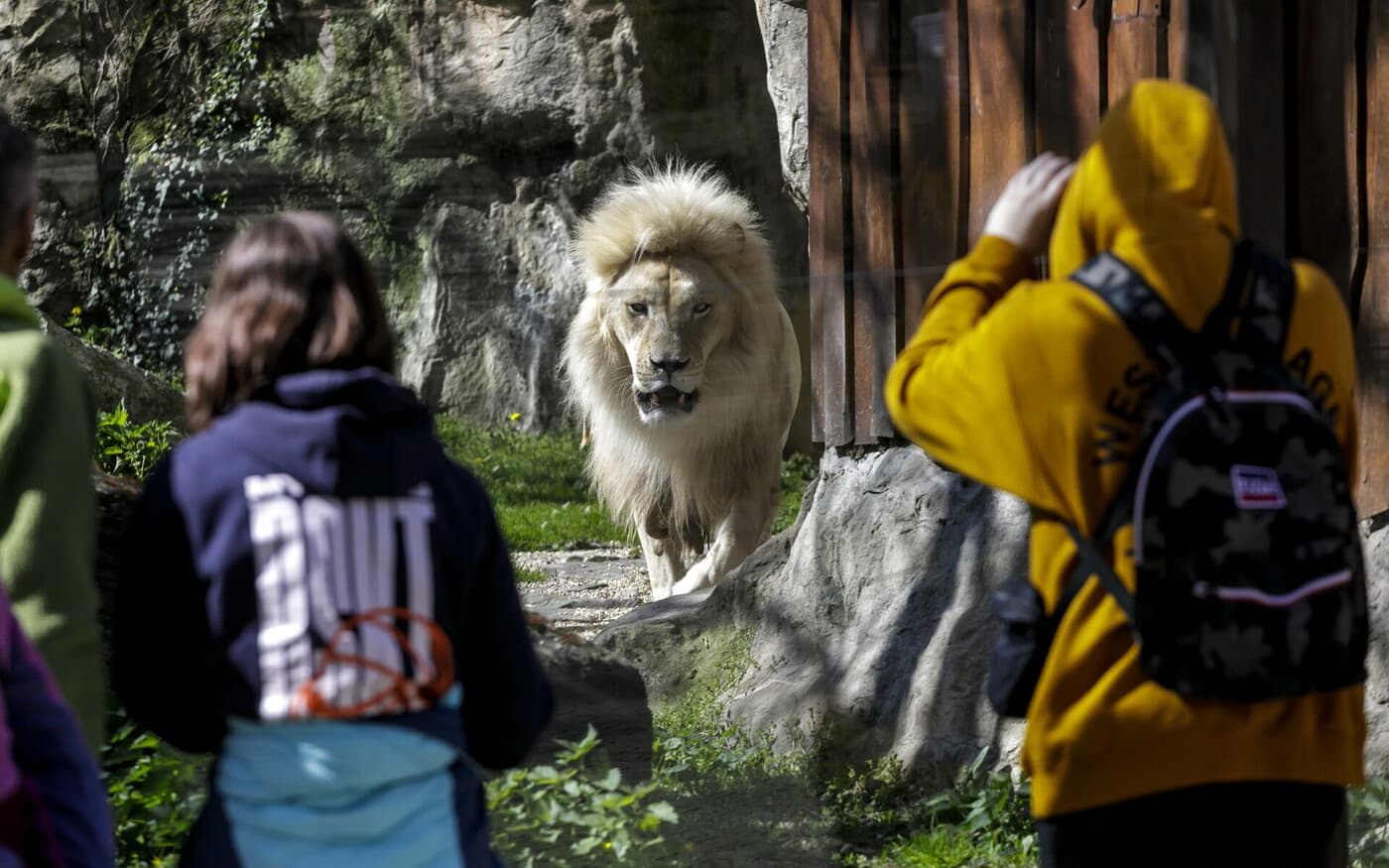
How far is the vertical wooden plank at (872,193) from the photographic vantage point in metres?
3.98

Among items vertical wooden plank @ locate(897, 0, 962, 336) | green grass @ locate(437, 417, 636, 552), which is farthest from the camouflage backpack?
green grass @ locate(437, 417, 636, 552)

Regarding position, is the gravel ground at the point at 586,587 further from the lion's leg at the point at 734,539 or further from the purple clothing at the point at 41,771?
the purple clothing at the point at 41,771

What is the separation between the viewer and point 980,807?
3496 millimetres

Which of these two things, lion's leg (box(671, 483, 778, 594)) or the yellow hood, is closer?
the yellow hood

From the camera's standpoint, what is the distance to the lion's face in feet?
18.2

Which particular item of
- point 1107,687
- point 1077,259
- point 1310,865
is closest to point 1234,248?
point 1077,259

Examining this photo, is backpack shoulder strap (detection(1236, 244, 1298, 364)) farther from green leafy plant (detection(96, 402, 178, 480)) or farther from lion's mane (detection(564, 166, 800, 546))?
lion's mane (detection(564, 166, 800, 546))

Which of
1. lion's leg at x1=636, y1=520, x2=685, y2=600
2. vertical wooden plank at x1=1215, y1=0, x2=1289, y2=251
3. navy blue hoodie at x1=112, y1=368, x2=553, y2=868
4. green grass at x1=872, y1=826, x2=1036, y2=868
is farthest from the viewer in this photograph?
lion's leg at x1=636, y1=520, x2=685, y2=600

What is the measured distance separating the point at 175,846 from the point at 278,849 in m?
1.20

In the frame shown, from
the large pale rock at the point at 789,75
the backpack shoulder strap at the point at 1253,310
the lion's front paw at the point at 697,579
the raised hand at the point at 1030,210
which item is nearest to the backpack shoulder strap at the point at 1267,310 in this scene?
the backpack shoulder strap at the point at 1253,310

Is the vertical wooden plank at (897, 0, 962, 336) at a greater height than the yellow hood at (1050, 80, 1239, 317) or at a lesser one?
greater

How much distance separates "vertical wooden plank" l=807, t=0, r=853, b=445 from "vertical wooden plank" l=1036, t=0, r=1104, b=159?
23.0 inches

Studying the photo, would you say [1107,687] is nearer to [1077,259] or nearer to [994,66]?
[1077,259]

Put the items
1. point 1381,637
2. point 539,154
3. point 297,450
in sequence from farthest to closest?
point 539,154
point 1381,637
point 297,450
